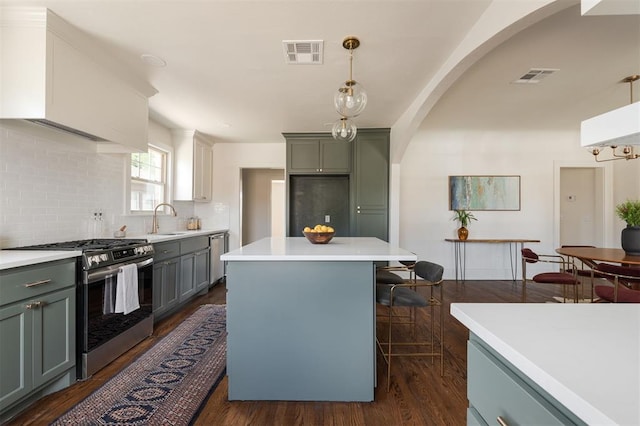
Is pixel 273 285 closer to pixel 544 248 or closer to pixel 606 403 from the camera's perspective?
pixel 606 403

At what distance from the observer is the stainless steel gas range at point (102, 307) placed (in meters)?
2.13

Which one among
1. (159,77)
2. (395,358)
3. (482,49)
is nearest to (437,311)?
(395,358)

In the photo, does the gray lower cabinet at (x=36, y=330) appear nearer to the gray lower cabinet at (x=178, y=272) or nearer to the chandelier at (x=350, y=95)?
the gray lower cabinet at (x=178, y=272)

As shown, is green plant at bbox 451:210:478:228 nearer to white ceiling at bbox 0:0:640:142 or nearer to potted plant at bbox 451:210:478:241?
potted plant at bbox 451:210:478:241

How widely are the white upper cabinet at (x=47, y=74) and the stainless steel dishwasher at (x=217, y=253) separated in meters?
2.53

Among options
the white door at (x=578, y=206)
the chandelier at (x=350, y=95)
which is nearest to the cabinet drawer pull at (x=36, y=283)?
the chandelier at (x=350, y=95)

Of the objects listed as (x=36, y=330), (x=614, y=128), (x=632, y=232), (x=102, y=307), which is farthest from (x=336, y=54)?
(x=632, y=232)

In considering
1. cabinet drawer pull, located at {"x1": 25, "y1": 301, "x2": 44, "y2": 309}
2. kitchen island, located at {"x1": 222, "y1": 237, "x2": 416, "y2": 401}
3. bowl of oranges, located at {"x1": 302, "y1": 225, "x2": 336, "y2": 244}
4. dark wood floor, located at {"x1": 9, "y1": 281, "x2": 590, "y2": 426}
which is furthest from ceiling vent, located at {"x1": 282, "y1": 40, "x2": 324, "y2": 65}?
dark wood floor, located at {"x1": 9, "y1": 281, "x2": 590, "y2": 426}

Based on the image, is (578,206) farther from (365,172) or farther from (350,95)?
(350,95)

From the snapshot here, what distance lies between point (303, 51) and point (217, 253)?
350 cm

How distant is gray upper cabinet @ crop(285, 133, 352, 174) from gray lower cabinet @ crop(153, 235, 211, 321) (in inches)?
73.8

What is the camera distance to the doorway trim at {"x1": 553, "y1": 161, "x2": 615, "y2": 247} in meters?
5.46

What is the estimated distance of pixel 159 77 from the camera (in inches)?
116

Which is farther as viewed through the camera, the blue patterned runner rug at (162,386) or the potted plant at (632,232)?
the potted plant at (632,232)
